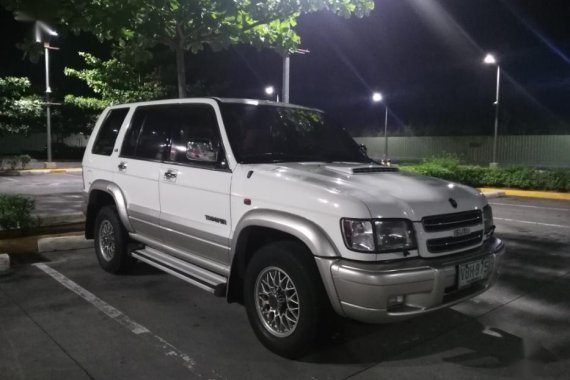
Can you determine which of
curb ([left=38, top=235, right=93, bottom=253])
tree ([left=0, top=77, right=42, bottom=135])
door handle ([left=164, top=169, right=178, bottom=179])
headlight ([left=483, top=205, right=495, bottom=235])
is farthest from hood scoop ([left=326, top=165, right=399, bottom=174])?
tree ([left=0, top=77, right=42, bottom=135])

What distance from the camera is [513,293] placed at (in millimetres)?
5508

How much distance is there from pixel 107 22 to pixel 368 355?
6.16 m

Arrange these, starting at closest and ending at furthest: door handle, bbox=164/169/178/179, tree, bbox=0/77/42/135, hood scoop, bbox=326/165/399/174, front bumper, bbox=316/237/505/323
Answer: front bumper, bbox=316/237/505/323
hood scoop, bbox=326/165/399/174
door handle, bbox=164/169/178/179
tree, bbox=0/77/42/135

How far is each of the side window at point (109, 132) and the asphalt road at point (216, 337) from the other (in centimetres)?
150

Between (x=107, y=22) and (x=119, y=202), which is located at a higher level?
(x=107, y=22)

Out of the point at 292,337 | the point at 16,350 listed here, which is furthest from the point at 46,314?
the point at 292,337

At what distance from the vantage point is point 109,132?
242 inches

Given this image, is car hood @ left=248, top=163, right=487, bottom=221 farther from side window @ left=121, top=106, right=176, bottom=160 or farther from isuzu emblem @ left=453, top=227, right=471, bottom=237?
side window @ left=121, top=106, right=176, bottom=160

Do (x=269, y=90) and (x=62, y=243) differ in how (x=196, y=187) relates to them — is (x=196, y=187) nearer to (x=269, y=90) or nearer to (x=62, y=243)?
(x=62, y=243)

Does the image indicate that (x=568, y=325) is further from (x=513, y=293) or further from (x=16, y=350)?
(x=16, y=350)

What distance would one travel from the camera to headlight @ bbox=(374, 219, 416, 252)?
3391mm

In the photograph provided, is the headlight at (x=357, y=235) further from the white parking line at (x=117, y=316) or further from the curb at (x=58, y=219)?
the curb at (x=58, y=219)

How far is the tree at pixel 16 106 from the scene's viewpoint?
24748mm

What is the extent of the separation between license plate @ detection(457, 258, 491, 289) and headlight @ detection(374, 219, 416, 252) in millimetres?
480
